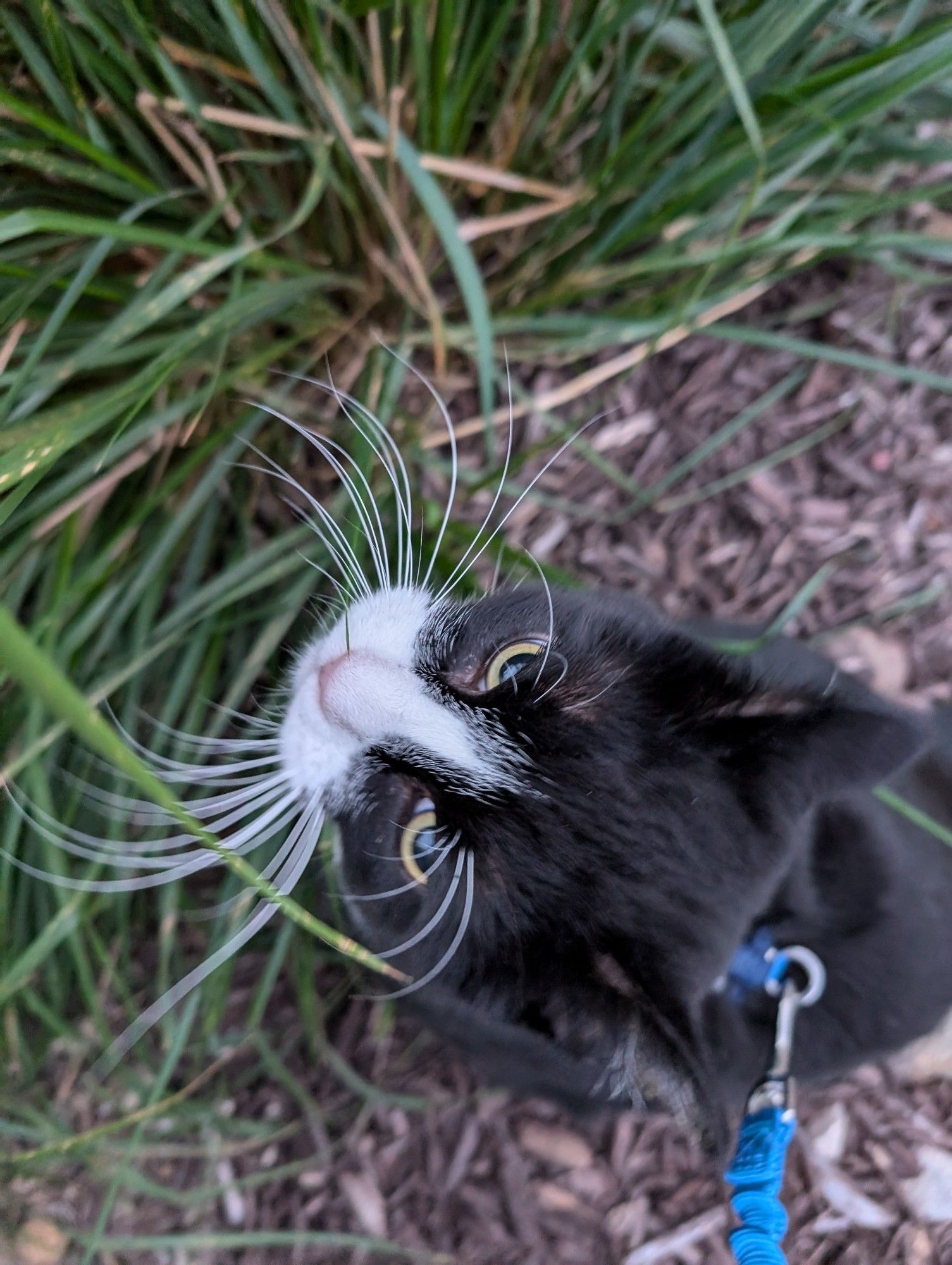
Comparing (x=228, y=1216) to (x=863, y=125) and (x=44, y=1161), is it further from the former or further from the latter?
(x=863, y=125)

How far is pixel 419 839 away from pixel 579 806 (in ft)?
0.57

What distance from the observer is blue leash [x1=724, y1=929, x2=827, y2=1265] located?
79cm

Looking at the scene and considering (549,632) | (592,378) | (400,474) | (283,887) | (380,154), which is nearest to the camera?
(549,632)

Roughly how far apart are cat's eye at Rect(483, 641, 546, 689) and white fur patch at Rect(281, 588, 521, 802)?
0.05 m

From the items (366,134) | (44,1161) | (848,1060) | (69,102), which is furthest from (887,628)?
(44,1161)

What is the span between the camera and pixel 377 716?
A: 32.3 inches

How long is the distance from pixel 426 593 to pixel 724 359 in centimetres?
78

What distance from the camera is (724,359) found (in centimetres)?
143

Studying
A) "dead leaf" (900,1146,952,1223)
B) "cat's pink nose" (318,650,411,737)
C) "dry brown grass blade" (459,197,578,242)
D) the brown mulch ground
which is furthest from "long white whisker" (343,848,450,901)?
"dead leaf" (900,1146,952,1223)

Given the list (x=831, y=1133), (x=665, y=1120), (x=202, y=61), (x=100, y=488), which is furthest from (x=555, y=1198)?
(x=202, y=61)

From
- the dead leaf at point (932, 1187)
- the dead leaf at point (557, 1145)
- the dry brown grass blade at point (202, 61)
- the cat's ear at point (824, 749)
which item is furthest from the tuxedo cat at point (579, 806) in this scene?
the dry brown grass blade at point (202, 61)

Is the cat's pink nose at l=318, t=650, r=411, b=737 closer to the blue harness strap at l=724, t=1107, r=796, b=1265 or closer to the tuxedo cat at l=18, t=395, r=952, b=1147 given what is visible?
the tuxedo cat at l=18, t=395, r=952, b=1147

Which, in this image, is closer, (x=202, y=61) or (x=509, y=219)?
(x=202, y=61)

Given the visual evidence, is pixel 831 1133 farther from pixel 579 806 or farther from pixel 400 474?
pixel 400 474
